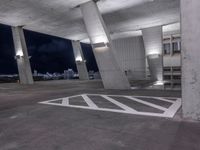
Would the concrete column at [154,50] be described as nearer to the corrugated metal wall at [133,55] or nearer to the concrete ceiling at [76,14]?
the concrete ceiling at [76,14]

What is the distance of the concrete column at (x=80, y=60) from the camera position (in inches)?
990

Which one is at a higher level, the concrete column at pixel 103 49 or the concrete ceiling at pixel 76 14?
the concrete ceiling at pixel 76 14

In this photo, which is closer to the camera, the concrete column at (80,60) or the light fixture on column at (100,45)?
the light fixture on column at (100,45)

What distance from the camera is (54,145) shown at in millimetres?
2535

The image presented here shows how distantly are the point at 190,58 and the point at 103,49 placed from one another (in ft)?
25.0

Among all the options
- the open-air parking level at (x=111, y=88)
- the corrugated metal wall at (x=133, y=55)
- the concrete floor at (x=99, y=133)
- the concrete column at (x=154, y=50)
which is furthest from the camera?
the corrugated metal wall at (x=133, y=55)

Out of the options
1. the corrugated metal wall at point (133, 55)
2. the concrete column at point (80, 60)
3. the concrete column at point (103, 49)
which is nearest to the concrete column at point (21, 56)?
the concrete column at point (80, 60)

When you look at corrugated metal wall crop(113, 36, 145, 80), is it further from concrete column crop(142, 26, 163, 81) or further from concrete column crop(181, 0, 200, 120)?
concrete column crop(181, 0, 200, 120)

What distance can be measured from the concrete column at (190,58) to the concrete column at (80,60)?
22274 mm

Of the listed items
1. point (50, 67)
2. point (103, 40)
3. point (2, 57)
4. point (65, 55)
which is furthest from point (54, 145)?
point (50, 67)

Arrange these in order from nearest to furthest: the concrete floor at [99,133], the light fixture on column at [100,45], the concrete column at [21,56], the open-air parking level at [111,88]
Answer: the concrete floor at [99,133]
the open-air parking level at [111,88]
the light fixture on column at [100,45]
the concrete column at [21,56]

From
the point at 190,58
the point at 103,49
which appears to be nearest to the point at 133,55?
the point at 103,49

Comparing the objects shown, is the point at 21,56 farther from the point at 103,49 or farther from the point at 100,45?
the point at 103,49

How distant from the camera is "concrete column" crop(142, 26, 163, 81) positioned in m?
18.6
